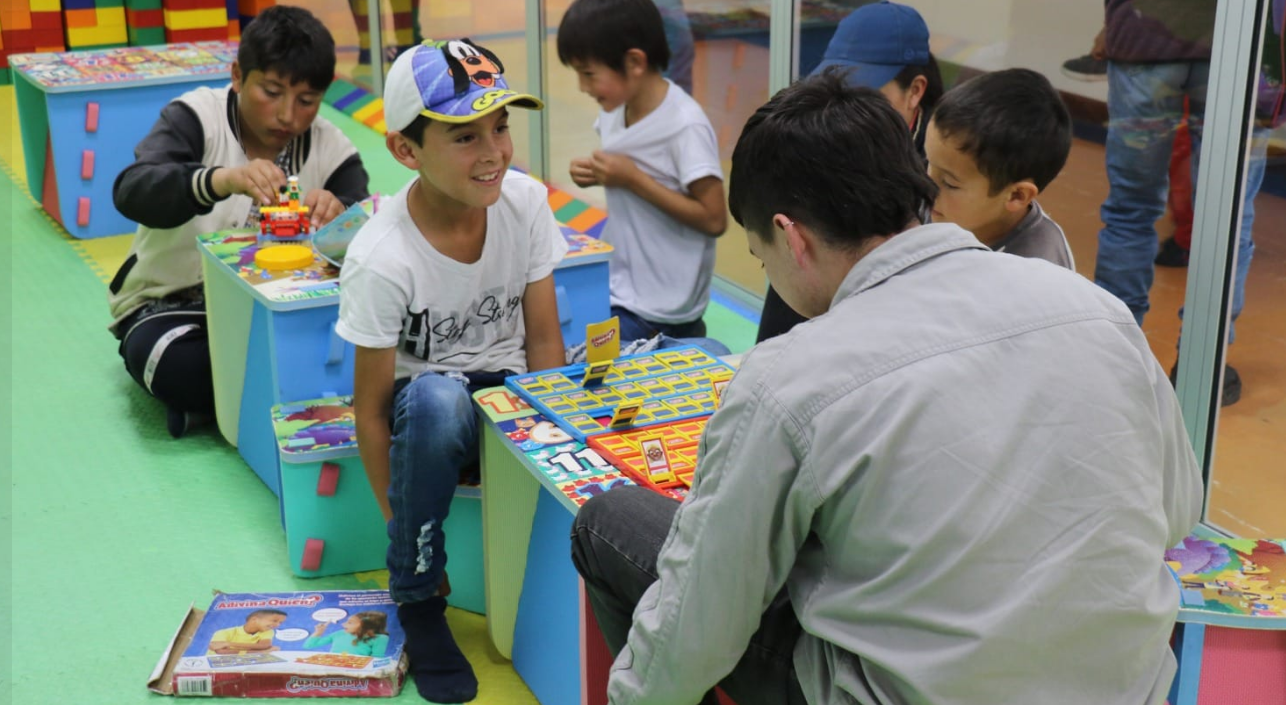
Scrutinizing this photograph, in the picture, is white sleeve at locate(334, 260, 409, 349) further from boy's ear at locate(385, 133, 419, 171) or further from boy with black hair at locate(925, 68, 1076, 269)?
boy with black hair at locate(925, 68, 1076, 269)

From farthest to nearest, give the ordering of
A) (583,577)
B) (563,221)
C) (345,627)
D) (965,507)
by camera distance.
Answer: (563,221)
(345,627)
(583,577)
(965,507)

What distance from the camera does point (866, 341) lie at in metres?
1.27

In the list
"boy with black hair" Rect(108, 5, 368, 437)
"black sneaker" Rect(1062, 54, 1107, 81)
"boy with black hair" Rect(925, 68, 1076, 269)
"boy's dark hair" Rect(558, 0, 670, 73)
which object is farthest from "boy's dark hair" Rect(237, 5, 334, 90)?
"black sneaker" Rect(1062, 54, 1107, 81)

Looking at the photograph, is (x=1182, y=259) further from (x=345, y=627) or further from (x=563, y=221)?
(x=563, y=221)

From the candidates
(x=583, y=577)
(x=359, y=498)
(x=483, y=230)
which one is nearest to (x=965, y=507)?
(x=583, y=577)

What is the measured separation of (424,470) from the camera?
2.17 metres

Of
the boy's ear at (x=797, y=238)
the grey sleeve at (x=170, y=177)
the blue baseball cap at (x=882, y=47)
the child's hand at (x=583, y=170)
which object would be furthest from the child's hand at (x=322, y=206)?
the boy's ear at (x=797, y=238)

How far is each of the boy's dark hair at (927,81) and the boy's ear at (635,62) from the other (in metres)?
0.77

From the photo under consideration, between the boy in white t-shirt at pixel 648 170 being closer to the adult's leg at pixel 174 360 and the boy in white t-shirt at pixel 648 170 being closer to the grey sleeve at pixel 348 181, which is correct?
the grey sleeve at pixel 348 181

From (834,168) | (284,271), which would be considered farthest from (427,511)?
(834,168)

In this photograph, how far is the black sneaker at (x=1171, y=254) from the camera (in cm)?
270

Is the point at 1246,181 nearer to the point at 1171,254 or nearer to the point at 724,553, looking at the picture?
the point at 1171,254

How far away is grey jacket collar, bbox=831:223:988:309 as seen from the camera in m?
1.35

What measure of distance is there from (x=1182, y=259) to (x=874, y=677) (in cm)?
172
